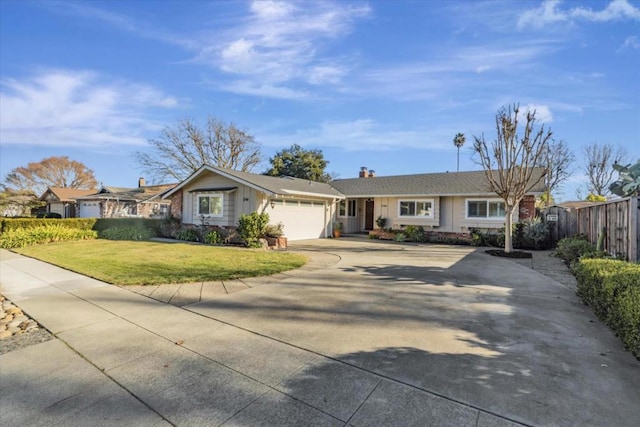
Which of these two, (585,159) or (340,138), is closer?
(340,138)

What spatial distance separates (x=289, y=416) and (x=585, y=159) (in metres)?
41.7

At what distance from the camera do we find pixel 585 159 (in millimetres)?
32719

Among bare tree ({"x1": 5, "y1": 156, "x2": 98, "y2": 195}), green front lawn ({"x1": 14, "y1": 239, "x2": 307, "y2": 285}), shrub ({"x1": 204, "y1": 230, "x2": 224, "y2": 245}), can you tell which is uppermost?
bare tree ({"x1": 5, "y1": 156, "x2": 98, "y2": 195})

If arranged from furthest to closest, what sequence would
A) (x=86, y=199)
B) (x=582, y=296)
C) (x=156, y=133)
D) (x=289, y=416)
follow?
(x=156, y=133)
(x=86, y=199)
(x=582, y=296)
(x=289, y=416)

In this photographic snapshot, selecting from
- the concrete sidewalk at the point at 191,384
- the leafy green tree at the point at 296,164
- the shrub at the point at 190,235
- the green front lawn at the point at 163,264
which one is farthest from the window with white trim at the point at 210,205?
the leafy green tree at the point at 296,164

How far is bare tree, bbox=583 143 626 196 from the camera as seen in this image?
1233 inches

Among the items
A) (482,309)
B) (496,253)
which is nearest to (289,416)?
(482,309)

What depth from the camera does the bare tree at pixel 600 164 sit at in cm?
3133

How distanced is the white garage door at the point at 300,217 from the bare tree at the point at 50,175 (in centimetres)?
4103

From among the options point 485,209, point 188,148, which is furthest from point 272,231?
point 188,148

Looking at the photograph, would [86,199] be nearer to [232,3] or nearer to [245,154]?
[245,154]

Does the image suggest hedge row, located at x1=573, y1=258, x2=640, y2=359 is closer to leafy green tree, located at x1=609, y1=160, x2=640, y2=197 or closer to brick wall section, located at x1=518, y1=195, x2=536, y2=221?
leafy green tree, located at x1=609, y1=160, x2=640, y2=197

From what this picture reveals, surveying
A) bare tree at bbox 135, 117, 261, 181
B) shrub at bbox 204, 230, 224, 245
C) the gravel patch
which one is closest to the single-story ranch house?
shrub at bbox 204, 230, 224, 245

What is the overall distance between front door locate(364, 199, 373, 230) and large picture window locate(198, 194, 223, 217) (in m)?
10.4
